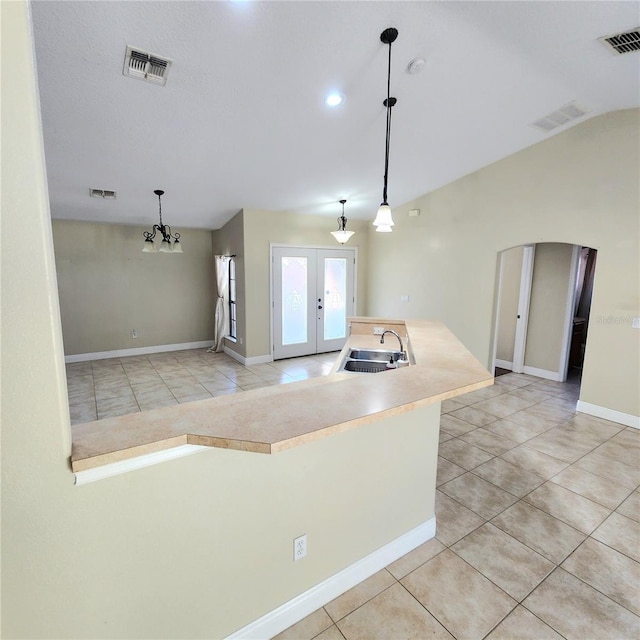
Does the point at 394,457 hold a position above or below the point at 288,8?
below

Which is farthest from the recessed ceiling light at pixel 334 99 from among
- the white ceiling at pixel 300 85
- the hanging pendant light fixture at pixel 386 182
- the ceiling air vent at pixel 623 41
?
the ceiling air vent at pixel 623 41

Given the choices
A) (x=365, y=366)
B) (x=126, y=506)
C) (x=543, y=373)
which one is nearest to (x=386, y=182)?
(x=365, y=366)

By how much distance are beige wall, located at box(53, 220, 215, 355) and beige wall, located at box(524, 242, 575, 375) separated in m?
6.06

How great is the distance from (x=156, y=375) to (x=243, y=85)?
4.36 meters

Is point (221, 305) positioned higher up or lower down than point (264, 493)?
higher up

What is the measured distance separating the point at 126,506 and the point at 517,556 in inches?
83.8

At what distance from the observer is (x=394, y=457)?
1.77 m

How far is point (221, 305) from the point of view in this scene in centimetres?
664

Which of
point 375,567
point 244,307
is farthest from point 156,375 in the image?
point 375,567

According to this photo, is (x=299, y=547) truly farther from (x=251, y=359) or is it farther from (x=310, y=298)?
(x=310, y=298)

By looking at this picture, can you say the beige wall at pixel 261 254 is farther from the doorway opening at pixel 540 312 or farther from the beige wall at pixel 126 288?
the doorway opening at pixel 540 312

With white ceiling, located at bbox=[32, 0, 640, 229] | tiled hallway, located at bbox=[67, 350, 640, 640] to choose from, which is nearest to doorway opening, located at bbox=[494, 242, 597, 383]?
tiled hallway, located at bbox=[67, 350, 640, 640]

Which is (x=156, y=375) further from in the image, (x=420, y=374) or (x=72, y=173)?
(x=420, y=374)

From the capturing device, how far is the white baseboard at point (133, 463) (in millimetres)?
1024
